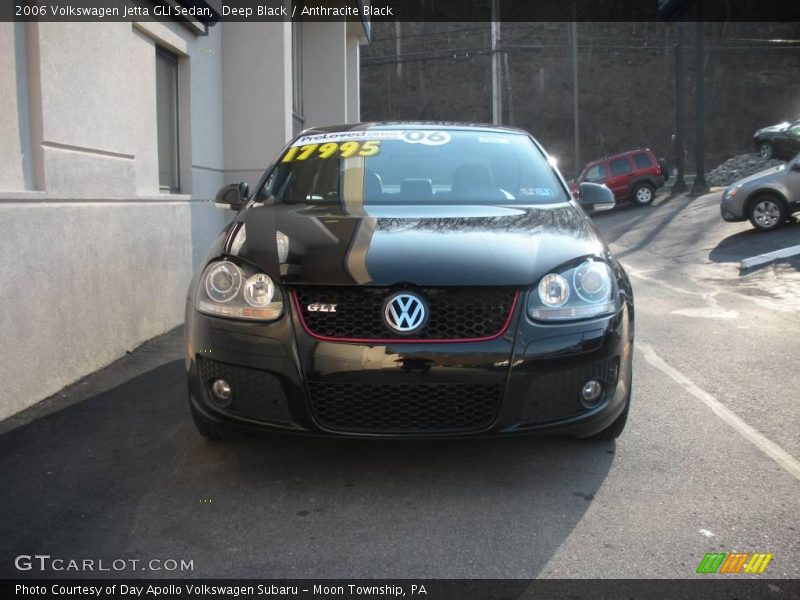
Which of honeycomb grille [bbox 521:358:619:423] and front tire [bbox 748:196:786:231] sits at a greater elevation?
front tire [bbox 748:196:786:231]

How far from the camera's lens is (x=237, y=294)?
11.9 feet

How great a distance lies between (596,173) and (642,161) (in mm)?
1456

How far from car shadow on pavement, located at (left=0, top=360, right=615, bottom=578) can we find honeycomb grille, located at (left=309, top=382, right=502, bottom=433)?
0.53ft

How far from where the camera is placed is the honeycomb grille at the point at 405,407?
11.2 feet

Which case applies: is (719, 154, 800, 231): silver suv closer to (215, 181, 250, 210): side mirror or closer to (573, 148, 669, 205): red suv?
(573, 148, 669, 205): red suv

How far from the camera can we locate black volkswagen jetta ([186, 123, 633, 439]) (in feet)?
11.1

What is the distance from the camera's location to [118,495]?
3.61m

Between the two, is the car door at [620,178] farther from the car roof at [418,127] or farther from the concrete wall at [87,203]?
the car roof at [418,127]

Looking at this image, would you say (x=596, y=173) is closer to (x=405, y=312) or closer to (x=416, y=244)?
(x=416, y=244)

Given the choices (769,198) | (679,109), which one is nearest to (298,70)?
(769,198)

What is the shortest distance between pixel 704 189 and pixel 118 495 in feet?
83.4

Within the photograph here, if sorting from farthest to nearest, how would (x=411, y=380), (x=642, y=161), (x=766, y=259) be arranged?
1. (x=642, y=161)
2. (x=766, y=259)
3. (x=411, y=380)

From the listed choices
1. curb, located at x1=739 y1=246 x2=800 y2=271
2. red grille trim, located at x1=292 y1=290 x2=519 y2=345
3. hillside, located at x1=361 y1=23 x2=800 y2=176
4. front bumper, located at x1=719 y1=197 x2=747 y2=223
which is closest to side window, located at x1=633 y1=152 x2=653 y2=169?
front bumper, located at x1=719 y1=197 x2=747 y2=223

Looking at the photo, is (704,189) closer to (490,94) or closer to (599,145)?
(599,145)
